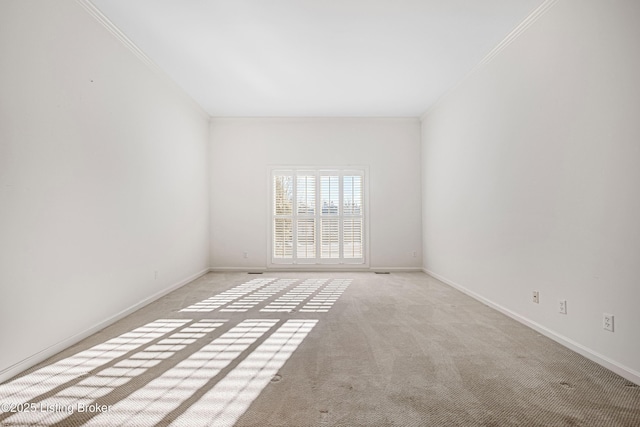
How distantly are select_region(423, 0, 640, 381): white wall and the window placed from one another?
2341 millimetres

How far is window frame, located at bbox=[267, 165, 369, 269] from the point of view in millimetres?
6340

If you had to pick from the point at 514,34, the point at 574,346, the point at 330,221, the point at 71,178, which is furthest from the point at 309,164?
the point at 574,346

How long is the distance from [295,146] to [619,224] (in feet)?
16.5

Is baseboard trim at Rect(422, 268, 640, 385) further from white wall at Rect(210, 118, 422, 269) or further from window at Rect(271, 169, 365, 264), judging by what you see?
window at Rect(271, 169, 365, 264)

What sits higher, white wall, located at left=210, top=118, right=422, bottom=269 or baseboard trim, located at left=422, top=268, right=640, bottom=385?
white wall, located at left=210, top=118, right=422, bottom=269

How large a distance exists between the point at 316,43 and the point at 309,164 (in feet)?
9.54

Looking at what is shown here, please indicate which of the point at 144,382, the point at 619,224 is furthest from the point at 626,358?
the point at 144,382

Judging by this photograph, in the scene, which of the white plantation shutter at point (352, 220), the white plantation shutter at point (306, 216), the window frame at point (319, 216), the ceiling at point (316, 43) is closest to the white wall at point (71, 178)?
the ceiling at point (316, 43)

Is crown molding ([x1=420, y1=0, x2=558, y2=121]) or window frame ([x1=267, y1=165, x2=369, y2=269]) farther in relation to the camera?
window frame ([x1=267, y1=165, x2=369, y2=269])

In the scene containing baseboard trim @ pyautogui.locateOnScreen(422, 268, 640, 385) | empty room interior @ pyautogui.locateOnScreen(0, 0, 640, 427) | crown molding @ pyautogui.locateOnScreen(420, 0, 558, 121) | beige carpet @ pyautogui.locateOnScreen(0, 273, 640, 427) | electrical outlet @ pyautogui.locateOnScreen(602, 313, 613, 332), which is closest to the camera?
beige carpet @ pyautogui.locateOnScreen(0, 273, 640, 427)

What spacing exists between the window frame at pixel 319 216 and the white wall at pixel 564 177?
2218mm

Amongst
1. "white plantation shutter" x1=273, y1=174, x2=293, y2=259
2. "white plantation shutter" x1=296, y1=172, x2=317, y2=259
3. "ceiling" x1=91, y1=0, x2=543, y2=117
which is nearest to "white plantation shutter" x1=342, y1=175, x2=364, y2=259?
"white plantation shutter" x1=296, y1=172, x2=317, y2=259

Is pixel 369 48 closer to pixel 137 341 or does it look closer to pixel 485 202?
pixel 485 202

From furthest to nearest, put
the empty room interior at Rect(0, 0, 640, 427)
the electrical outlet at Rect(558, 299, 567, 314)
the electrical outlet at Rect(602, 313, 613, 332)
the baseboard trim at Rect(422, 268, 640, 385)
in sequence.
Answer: the electrical outlet at Rect(558, 299, 567, 314), the electrical outlet at Rect(602, 313, 613, 332), the baseboard trim at Rect(422, 268, 640, 385), the empty room interior at Rect(0, 0, 640, 427)
